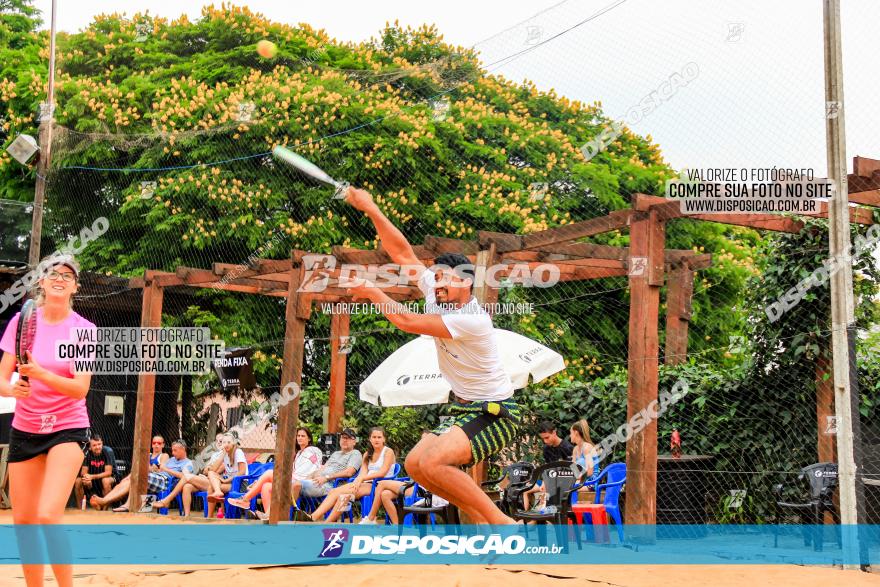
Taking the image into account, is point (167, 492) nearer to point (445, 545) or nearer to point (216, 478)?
point (216, 478)

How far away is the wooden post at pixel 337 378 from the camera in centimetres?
1345

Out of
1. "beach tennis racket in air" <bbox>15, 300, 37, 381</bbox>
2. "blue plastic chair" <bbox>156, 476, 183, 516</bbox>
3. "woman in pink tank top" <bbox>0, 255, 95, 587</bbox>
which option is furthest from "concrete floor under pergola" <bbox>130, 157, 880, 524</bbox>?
"beach tennis racket in air" <bbox>15, 300, 37, 381</bbox>

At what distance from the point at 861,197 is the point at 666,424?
356 centimetres

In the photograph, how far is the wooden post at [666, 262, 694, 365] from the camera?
38.4 feet

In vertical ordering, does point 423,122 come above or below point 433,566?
above

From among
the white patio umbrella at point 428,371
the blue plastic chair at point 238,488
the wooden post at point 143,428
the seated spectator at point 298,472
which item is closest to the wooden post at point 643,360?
the white patio umbrella at point 428,371

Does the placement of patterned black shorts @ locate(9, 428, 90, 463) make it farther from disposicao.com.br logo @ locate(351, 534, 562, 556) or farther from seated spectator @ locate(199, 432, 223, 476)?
seated spectator @ locate(199, 432, 223, 476)

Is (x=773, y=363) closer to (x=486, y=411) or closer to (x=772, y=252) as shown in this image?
(x=772, y=252)

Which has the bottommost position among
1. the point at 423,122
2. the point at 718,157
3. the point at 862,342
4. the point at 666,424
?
the point at 666,424

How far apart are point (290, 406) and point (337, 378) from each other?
7.59ft

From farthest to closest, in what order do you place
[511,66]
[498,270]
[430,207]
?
[430,207] → [511,66] → [498,270]

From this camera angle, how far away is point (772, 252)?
9.85 m

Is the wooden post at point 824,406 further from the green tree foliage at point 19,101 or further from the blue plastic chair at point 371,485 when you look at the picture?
the green tree foliage at point 19,101

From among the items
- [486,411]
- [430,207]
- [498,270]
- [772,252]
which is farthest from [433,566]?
[430,207]
